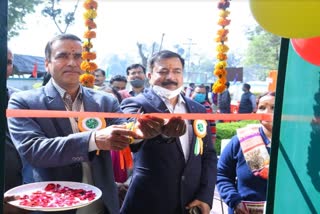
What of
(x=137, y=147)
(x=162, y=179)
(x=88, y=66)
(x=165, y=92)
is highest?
(x=88, y=66)

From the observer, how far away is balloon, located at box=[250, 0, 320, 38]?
0.83 m

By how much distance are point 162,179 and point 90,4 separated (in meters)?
1.55

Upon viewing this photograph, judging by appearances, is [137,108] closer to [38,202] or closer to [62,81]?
[62,81]

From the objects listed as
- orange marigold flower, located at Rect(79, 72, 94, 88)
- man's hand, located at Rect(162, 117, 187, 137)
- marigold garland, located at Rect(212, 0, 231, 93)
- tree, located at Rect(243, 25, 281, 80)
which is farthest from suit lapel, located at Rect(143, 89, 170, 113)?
tree, located at Rect(243, 25, 281, 80)

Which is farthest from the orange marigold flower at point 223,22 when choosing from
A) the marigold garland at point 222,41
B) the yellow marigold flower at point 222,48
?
the yellow marigold flower at point 222,48

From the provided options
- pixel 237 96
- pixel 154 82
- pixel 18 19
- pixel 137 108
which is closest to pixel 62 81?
pixel 137 108

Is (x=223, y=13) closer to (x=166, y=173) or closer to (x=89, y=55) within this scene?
(x=89, y=55)

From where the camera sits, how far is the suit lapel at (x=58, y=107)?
1.60 m

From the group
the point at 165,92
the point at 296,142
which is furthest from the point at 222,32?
the point at 296,142

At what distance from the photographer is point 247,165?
6.35 feet

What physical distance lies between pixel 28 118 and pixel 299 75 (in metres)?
1.13

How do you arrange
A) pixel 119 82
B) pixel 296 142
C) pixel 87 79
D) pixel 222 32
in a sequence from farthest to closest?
pixel 119 82 < pixel 222 32 < pixel 87 79 < pixel 296 142

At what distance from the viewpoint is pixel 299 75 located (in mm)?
1302

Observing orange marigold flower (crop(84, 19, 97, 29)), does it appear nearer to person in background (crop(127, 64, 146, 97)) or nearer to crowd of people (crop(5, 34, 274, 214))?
crowd of people (crop(5, 34, 274, 214))
